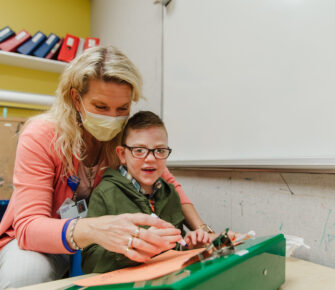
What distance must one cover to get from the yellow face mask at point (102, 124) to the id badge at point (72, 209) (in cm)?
27

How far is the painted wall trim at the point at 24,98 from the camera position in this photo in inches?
94.3

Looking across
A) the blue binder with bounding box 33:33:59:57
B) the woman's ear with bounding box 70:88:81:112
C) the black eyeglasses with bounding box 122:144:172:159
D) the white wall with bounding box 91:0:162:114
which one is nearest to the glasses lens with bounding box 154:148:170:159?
the black eyeglasses with bounding box 122:144:172:159

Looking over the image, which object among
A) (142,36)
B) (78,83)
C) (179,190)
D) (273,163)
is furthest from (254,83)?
(142,36)

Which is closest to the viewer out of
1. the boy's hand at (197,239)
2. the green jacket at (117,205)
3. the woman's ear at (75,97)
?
the green jacket at (117,205)

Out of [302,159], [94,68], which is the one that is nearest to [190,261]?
[302,159]

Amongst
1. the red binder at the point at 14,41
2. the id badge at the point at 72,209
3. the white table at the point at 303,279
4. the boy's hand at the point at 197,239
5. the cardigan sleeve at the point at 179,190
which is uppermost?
the red binder at the point at 14,41

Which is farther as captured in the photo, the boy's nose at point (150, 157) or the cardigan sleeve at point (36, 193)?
the boy's nose at point (150, 157)

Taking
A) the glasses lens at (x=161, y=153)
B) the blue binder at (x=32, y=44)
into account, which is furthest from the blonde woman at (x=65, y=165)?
the blue binder at (x=32, y=44)

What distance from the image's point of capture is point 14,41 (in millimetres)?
2438

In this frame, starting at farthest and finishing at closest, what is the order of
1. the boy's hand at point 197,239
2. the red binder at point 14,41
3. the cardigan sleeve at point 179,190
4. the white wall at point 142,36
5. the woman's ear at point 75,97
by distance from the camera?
the red binder at point 14,41 → the white wall at point 142,36 → the cardigan sleeve at point 179,190 → the woman's ear at point 75,97 → the boy's hand at point 197,239

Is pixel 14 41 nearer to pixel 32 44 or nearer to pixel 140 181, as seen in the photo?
pixel 32 44

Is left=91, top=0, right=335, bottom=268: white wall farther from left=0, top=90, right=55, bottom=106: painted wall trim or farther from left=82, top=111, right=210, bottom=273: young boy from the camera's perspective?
left=0, top=90, right=55, bottom=106: painted wall trim

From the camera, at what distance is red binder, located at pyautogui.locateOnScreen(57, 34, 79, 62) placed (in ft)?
8.55

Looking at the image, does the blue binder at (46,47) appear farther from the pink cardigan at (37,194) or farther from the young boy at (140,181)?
the young boy at (140,181)
